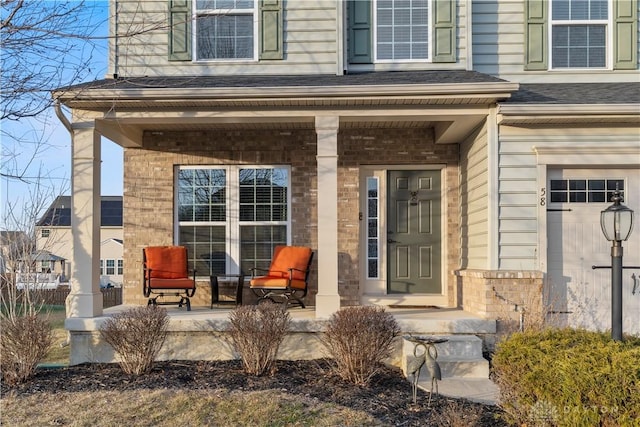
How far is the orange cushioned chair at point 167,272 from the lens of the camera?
7.29m

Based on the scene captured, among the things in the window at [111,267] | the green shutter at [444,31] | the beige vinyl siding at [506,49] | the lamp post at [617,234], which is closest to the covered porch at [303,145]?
the green shutter at [444,31]

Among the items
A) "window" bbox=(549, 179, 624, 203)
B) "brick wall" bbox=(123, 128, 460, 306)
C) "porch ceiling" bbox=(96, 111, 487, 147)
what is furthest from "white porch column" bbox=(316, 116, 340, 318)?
"window" bbox=(549, 179, 624, 203)

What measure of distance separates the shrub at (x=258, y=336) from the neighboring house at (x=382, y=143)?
0.91 metres

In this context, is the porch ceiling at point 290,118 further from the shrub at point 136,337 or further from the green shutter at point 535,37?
the shrub at point 136,337

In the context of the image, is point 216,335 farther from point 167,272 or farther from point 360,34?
point 360,34

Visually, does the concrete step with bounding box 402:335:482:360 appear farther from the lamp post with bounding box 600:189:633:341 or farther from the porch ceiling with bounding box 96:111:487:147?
the porch ceiling with bounding box 96:111:487:147

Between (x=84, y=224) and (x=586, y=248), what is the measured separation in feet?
19.0

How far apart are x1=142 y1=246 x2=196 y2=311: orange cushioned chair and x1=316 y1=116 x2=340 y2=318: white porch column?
6.14 feet

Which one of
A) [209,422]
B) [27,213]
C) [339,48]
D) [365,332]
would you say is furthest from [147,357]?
[339,48]

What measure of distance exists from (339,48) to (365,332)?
3989mm

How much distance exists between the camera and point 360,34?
25.6 feet

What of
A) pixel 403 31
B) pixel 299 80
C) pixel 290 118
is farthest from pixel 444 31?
pixel 290 118

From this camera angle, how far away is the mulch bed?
4.61 metres

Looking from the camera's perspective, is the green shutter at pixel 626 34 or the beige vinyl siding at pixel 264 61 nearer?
the green shutter at pixel 626 34
